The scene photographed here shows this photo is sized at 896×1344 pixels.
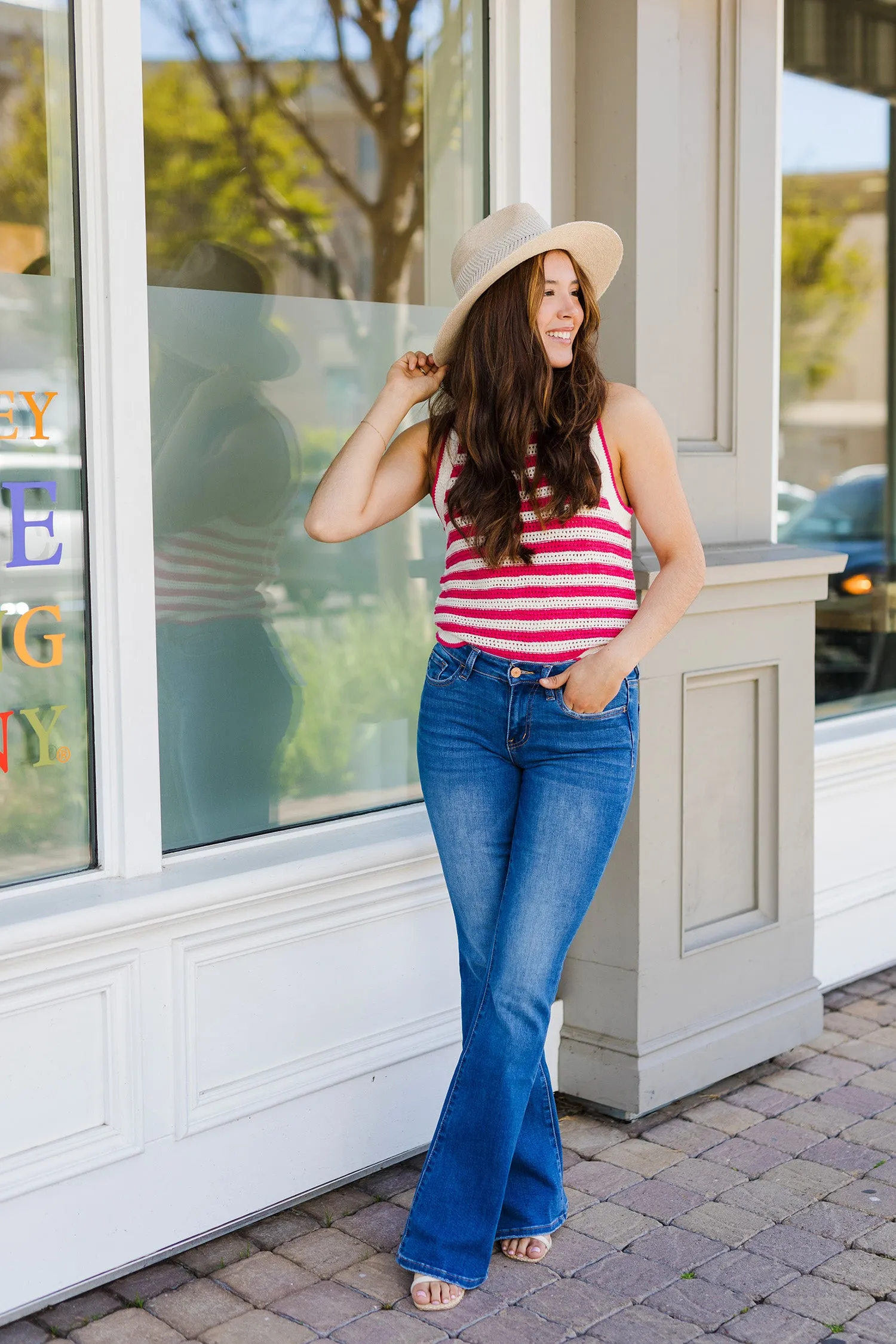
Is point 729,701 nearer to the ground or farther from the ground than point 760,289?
nearer to the ground

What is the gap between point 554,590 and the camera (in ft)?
8.84

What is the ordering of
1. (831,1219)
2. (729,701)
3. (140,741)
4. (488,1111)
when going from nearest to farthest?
(488,1111), (140,741), (831,1219), (729,701)

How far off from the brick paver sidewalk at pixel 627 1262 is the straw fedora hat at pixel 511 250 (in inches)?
70.6

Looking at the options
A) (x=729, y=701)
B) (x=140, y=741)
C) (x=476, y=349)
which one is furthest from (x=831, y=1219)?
(x=476, y=349)

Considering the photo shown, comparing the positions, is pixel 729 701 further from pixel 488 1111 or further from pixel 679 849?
pixel 488 1111

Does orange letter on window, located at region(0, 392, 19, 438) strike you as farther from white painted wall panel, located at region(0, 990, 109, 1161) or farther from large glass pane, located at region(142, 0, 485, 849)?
white painted wall panel, located at region(0, 990, 109, 1161)

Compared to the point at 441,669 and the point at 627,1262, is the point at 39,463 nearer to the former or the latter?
the point at 441,669


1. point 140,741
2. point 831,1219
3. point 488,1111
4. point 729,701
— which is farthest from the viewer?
point 729,701

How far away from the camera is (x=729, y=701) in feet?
12.4


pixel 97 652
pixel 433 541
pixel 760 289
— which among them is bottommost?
pixel 97 652

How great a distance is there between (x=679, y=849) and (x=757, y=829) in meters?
0.35

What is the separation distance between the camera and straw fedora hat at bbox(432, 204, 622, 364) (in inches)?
104

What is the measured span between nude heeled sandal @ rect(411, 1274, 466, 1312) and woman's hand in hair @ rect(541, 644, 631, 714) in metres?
1.10

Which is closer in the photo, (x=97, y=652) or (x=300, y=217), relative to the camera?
(x=97, y=652)
